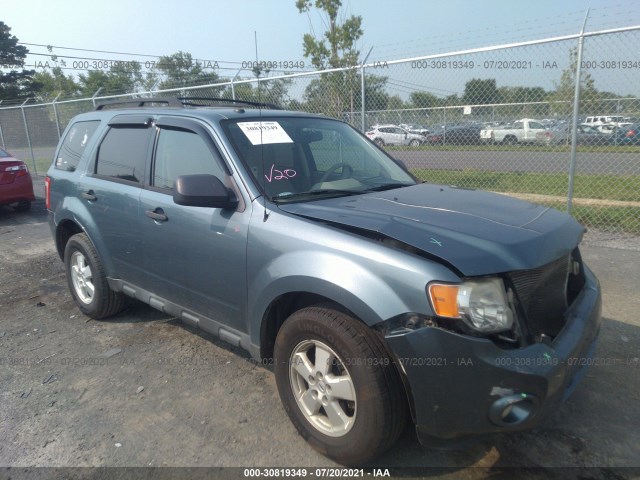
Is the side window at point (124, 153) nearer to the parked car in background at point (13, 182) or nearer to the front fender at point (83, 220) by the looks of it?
the front fender at point (83, 220)

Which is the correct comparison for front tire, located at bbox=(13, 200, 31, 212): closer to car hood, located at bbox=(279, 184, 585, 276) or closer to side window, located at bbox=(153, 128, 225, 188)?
side window, located at bbox=(153, 128, 225, 188)

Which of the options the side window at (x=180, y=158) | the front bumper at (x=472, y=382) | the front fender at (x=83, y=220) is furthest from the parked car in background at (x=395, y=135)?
the front bumper at (x=472, y=382)

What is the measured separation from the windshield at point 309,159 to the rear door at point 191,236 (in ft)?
0.71

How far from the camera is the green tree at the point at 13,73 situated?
3578 centimetres

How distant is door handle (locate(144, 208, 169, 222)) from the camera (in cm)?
339

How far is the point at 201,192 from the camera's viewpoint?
9.23ft

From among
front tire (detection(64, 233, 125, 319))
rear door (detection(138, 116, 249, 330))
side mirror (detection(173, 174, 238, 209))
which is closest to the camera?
side mirror (detection(173, 174, 238, 209))

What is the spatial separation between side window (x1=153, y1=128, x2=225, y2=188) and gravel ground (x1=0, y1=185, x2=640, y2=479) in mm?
1425

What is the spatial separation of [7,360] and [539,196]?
25.7ft

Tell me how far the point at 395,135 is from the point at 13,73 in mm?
41077

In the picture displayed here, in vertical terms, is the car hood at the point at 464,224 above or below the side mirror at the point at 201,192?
below

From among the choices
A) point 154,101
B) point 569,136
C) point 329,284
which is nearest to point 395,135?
point 569,136

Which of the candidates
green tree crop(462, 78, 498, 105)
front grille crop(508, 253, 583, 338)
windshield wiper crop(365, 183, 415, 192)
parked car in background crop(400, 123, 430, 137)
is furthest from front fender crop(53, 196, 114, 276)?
parked car in background crop(400, 123, 430, 137)

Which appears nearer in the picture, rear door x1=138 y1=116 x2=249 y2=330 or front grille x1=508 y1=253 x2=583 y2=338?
front grille x1=508 y1=253 x2=583 y2=338
